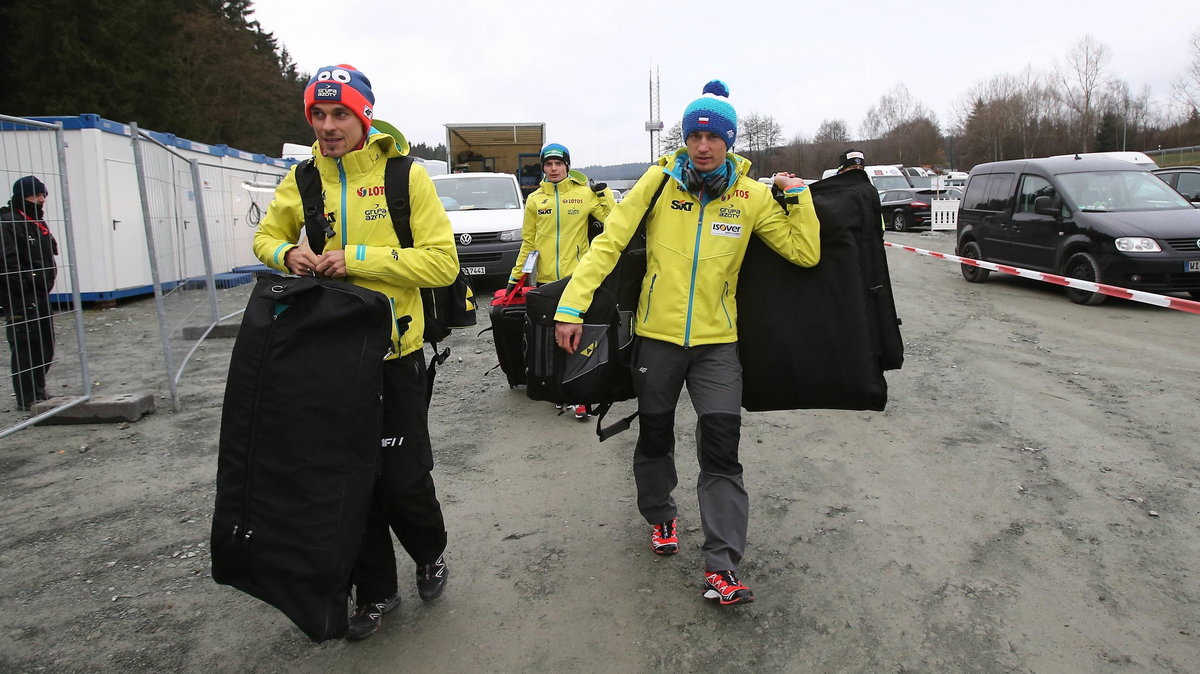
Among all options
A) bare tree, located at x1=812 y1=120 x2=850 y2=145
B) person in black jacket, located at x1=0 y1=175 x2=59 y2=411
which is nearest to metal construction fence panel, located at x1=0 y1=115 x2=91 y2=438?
person in black jacket, located at x1=0 y1=175 x2=59 y2=411

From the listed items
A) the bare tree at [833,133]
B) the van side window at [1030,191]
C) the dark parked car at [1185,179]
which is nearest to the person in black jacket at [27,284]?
the van side window at [1030,191]

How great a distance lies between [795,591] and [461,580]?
143cm

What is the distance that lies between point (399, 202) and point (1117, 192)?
11.1 meters

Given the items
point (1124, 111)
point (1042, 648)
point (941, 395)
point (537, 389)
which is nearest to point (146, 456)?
point (537, 389)

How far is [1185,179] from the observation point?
47.7ft

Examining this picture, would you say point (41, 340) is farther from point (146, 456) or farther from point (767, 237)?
→ point (767, 237)

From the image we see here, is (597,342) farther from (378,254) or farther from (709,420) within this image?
(378,254)

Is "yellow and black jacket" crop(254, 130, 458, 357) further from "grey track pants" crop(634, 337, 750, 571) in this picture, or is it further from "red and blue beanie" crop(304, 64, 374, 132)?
"grey track pants" crop(634, 337, 750, 571)

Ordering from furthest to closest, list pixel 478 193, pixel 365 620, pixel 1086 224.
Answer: pixel 478 193, pixel 1086 224, pixel 365 620

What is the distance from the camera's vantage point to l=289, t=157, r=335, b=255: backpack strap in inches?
110

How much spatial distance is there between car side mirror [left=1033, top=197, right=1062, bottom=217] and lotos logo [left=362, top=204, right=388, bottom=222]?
10.5 meters

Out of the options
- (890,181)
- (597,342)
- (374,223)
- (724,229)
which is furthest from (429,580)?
(890,181)

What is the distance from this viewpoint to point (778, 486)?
171 inches

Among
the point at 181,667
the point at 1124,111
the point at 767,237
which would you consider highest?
the point at 1124,111
